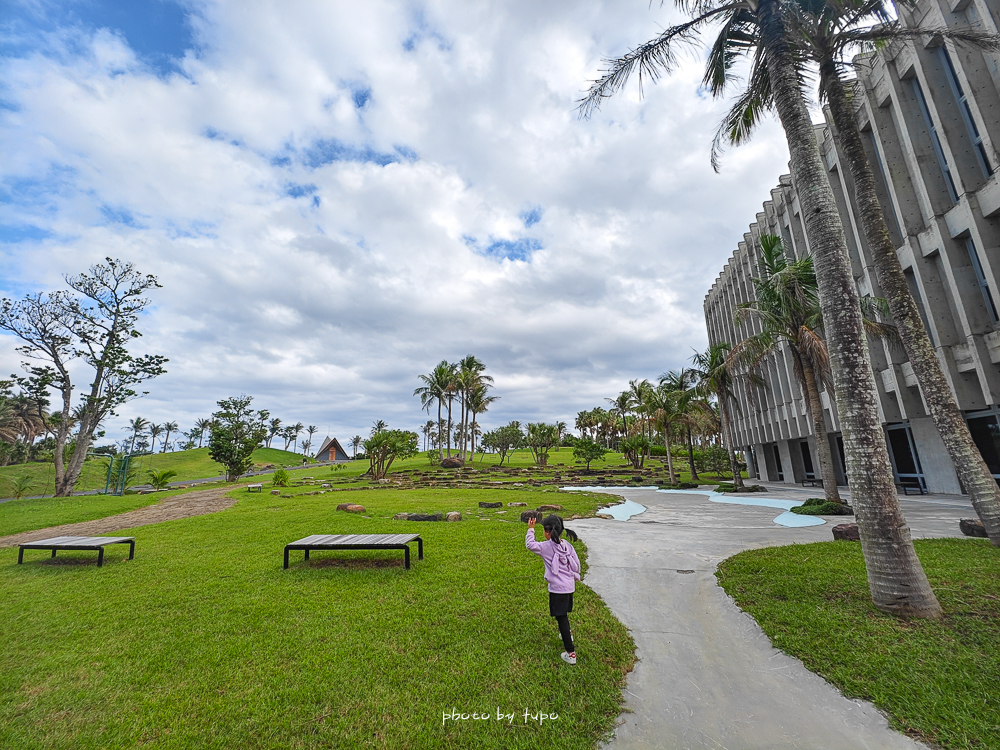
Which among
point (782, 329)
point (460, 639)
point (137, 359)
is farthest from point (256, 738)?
point (137, 359)

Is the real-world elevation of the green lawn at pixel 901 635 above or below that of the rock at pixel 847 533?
below

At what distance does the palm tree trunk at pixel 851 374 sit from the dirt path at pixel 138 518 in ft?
65.2

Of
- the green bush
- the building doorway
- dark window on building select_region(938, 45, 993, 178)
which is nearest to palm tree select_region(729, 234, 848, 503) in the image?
the green bush

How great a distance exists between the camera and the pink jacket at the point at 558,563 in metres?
4.67

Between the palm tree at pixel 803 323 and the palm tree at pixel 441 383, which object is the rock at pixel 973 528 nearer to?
the palm tree at pixel 803 323

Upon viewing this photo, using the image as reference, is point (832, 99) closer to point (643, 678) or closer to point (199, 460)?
point (643, 678)

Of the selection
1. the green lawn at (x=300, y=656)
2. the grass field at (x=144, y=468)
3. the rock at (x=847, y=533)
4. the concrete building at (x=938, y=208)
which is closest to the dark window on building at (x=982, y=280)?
the concrete building at (x=938, y=208)

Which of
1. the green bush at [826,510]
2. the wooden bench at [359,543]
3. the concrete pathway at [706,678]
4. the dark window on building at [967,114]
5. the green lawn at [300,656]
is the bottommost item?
the concrete pathway at [706,678]

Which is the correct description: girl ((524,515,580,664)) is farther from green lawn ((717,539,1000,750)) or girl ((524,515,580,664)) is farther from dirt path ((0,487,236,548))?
dirt path ((0,487,236,548))

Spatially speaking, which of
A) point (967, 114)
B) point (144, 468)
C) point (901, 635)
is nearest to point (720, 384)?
point (967, 114)

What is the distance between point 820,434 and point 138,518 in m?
27.0

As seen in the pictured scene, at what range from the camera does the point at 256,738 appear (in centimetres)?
343

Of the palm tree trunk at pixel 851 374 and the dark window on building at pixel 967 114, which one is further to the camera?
the dark window on building at pixel 967 114

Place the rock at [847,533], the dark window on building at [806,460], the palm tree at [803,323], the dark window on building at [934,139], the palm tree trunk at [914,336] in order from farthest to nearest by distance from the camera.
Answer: the dark window on building at [806,460] → the dark window on building at [934,139] → the palm tree at [803,323] → the rock at [847,533] → the palm tree trunk at [914,336]
